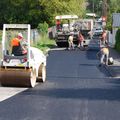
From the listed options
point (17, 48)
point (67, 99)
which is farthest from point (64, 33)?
point (67, 99)

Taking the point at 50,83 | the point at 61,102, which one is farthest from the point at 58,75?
the point at 61,102

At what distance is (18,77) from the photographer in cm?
2102

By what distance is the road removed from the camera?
13812 millimetres

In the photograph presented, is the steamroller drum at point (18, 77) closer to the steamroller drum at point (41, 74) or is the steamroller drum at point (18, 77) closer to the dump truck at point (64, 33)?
the steamroller drum at point (41, 74)

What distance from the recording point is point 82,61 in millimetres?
35562

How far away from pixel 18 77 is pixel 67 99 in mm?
4319

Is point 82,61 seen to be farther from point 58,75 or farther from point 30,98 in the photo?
point 30,98

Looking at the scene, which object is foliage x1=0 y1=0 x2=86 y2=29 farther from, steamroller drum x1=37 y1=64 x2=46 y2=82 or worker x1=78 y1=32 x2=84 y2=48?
steamroller drum x1=37 y1=64 x2=46 y2=82

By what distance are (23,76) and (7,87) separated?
0.85m

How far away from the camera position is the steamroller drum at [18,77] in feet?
68.7

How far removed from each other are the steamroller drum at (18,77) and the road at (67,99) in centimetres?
45

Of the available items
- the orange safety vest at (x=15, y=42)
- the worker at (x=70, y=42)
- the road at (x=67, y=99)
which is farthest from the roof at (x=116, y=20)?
the orange safety vest at (x=15, y=42)

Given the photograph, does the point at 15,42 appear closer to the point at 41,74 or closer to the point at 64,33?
the point at 41,74

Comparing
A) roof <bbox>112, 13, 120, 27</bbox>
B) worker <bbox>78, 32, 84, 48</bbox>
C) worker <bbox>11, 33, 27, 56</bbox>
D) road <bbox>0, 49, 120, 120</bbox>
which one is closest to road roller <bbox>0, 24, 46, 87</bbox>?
worker <bbox>11, 33, 27, 56</bbox>
